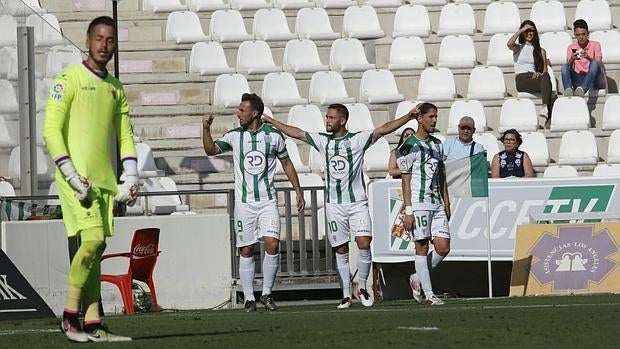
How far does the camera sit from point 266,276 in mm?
14977

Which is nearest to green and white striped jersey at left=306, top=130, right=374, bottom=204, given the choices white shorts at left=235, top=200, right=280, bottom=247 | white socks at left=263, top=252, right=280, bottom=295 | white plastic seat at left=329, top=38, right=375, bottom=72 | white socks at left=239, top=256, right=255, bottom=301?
white shorts at left=235, top=200, right=280, bottom=247

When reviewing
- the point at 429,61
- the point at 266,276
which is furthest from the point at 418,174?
the point at 429,61

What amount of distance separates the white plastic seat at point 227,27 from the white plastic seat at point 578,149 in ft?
17.1

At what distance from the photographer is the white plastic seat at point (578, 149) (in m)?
21.0

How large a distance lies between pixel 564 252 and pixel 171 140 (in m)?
6.76

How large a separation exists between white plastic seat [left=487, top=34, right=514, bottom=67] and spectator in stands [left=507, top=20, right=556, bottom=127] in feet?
2.66

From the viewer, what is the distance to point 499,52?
23.2 meters

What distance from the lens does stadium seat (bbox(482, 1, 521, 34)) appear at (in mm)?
23797

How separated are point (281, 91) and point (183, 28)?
2275 millimetres

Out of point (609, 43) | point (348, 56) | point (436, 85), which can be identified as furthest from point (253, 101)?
point (609, 43)

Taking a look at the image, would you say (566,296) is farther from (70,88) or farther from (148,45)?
(148,45)

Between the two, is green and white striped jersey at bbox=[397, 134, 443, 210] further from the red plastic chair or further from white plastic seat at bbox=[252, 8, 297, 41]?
white plastic seat at bbox=[252, 8, 297, 41]

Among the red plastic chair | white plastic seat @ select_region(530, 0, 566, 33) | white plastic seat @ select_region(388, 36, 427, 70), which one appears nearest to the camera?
the red plastic chair

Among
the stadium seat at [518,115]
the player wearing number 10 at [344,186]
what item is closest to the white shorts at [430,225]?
the player wearing number 10 at [344,186]
